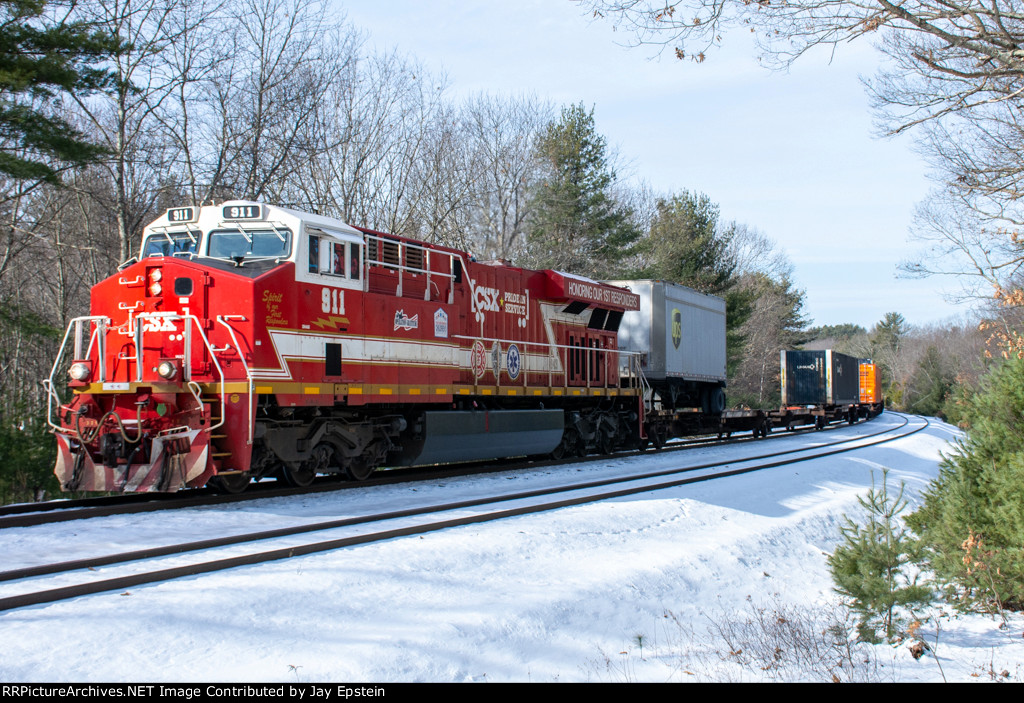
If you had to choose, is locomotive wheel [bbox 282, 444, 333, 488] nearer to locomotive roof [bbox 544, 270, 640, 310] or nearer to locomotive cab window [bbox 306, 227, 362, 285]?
locomotive cab window [bbox 306, 227, 362, 285]

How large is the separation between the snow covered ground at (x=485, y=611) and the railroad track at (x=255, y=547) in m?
0.22

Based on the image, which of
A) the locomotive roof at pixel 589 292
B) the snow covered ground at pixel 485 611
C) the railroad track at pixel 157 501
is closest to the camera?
the snow covered ground at pixel 485 611

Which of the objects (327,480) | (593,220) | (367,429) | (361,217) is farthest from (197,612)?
(593,220)

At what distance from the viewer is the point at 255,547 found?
719 centimetres

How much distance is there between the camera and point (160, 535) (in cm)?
780

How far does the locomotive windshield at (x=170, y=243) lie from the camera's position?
11242 mm

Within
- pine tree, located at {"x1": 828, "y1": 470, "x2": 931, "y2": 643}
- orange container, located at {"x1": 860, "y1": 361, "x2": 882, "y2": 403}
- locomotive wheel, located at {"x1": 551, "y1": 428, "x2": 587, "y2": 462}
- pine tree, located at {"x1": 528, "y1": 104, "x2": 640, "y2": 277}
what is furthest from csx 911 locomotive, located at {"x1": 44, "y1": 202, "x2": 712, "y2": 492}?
orange container, located at {"x1": 860, "y1": 361, "x2": 882, "y2": 403}

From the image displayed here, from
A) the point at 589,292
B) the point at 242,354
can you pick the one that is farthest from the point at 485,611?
the point at 589,292

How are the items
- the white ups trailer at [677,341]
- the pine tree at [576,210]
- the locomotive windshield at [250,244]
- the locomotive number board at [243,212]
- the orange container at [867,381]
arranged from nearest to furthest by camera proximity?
the locomotive windshield at [250,244] → the locomotive number board at [243,212] → the white ups trailer at [677,341] → the pine tree at [576,210] → the orange container at [867,381]

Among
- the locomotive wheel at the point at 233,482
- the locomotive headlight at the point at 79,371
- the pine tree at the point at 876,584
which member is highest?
the locomotive headlight at the point at 79,371

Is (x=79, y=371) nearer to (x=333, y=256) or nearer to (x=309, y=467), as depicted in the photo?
(x=309, y=467)

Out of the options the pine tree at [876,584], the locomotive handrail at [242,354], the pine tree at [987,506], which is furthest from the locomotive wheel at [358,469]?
the pine tree at [987,506]

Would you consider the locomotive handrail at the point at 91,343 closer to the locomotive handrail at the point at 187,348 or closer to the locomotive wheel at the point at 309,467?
the locomotive handrail at the point at 187,348

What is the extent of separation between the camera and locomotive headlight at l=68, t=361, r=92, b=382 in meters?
9.91
